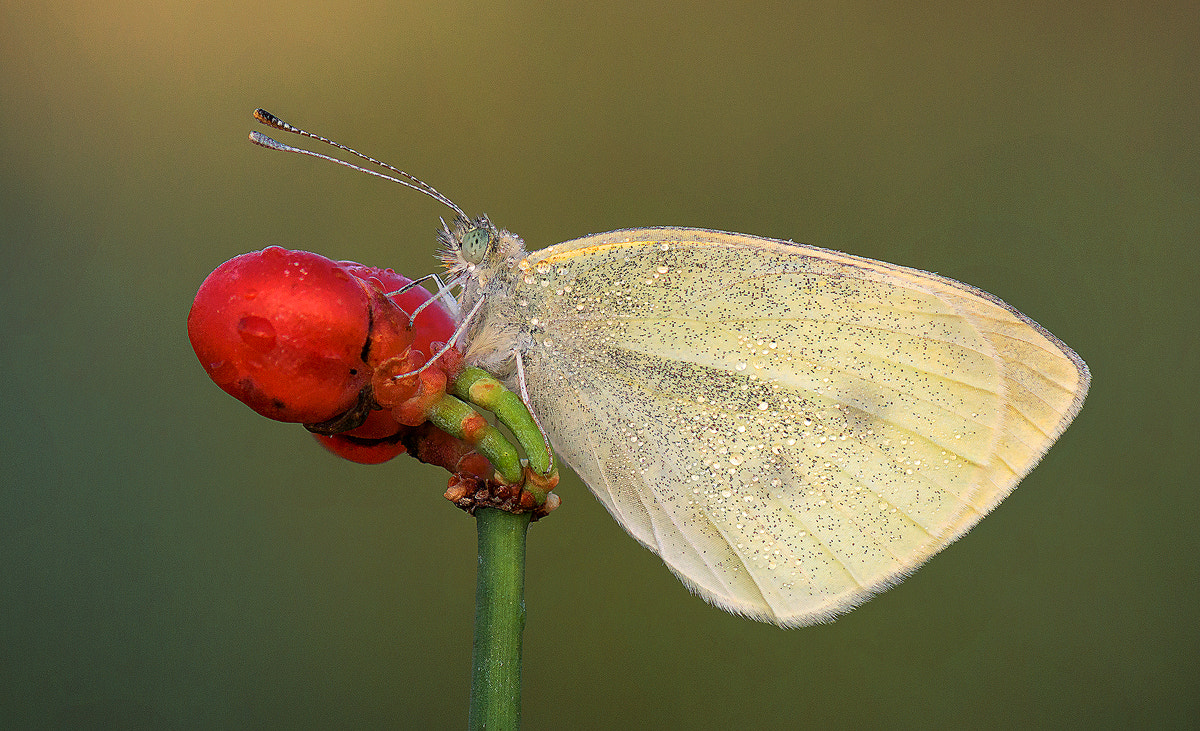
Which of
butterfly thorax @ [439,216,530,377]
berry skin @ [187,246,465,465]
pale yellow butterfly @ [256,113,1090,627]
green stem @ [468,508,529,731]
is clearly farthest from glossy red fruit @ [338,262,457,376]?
pale yellow butterfly @ [256,113,1090,627]

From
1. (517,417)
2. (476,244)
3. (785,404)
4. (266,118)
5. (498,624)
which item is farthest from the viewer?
(785,404)

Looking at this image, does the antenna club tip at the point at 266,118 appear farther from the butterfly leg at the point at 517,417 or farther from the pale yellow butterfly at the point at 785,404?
the butterfly leg at the point at 517,417

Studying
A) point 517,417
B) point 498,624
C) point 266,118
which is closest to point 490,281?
point 266,118

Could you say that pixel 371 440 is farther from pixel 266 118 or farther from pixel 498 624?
pixel 266 118

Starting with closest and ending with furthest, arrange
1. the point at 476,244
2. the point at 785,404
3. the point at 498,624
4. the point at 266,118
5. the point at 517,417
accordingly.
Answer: the point at 498,624 < the point at 517,417 < the point at 266,118 < the point at 476,244 < the point at 785,404

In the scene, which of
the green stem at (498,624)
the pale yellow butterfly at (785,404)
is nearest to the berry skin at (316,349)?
the green stem at (498,624)
